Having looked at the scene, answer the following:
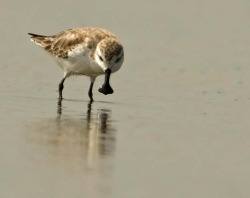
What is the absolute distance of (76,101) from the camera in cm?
2188

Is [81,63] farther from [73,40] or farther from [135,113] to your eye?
[135,113]

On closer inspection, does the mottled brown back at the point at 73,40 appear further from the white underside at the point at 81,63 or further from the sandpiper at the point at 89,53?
the white underside at the point at 81,63

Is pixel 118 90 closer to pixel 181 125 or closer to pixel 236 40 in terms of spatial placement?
pixel 181 125

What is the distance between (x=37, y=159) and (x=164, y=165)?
1872 millimetres

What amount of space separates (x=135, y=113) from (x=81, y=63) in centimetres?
228

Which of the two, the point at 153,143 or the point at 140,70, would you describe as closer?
the point at 153,143

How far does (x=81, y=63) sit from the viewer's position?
853 inches

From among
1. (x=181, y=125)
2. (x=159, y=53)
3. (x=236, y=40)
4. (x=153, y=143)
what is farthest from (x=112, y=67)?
(x=236, y=40)

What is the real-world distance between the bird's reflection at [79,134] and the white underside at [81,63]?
1.75 m

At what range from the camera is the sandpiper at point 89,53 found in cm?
2075

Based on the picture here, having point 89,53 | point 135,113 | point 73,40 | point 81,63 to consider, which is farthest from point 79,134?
point 73,40

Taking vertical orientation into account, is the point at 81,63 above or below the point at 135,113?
above

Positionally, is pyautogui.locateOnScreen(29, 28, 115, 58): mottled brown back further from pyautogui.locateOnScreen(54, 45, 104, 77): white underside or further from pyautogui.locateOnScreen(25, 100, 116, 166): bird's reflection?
pyautogui.locateOnScreen(25, 100, 116, 166): bird's reflection

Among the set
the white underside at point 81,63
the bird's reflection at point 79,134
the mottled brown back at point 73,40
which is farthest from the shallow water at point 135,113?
the mottled brown back at point 73,40
